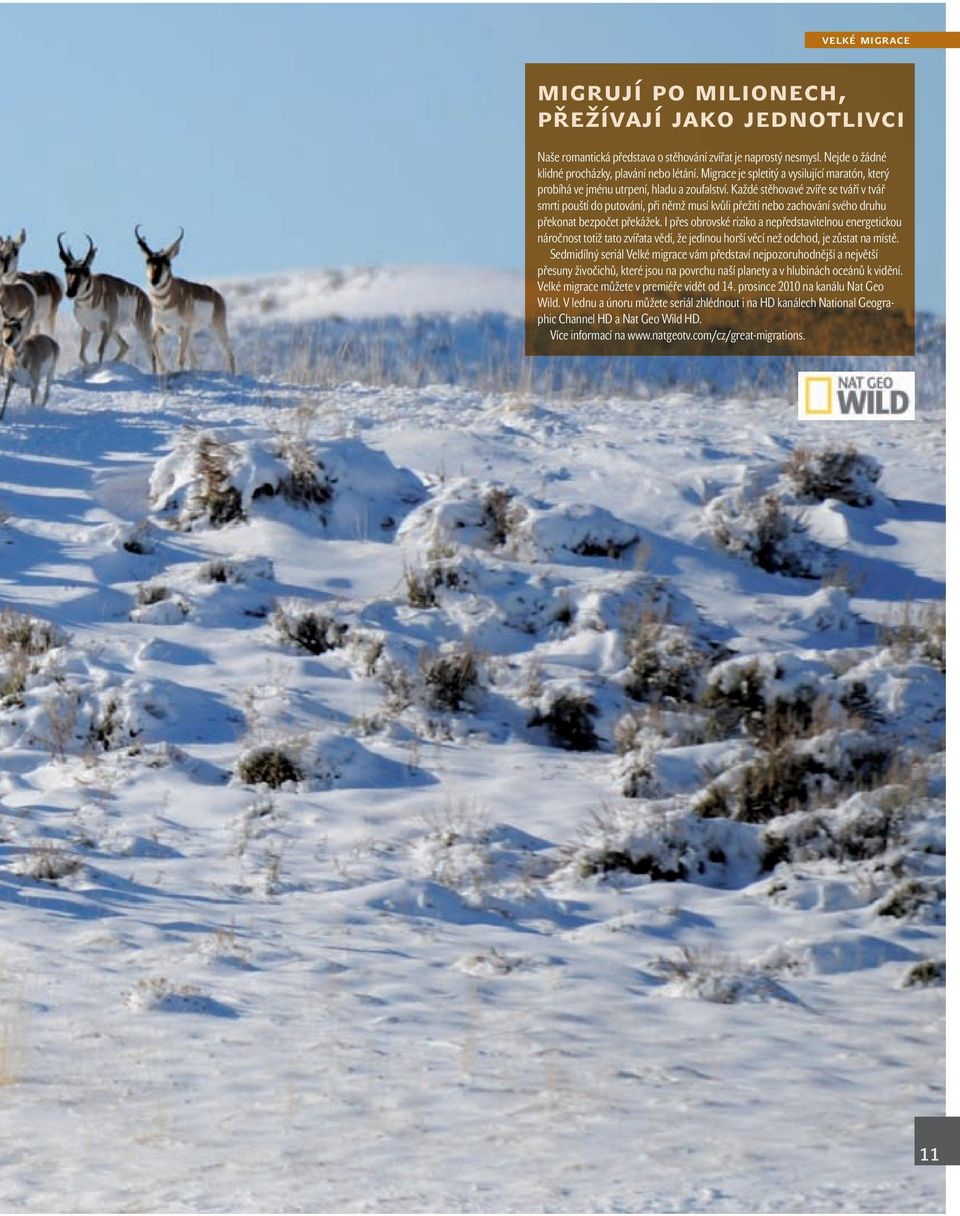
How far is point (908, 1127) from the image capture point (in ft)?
23.2

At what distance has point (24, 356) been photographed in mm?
18609

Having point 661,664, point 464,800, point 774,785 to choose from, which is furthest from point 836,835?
point 661,664

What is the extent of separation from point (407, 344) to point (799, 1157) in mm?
29198

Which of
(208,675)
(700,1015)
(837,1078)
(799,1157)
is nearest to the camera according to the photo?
(799,1157)

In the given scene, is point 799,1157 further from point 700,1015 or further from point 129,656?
point 129,656

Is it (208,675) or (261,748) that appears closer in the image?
(261,748)

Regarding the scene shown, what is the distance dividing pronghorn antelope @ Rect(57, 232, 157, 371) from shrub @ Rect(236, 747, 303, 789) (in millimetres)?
10236

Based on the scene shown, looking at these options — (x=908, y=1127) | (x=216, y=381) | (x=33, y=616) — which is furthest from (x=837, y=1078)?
(x=216, y=381)

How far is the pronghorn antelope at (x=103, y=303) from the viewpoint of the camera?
2089 cm

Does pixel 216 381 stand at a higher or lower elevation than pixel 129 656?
higher

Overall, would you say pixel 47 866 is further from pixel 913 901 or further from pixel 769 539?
pixel 769 539

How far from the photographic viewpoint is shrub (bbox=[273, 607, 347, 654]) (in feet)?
44.8

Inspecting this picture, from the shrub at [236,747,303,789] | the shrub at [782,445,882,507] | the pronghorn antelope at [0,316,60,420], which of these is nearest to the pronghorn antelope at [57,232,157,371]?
the pronghorn antelope at [0,316,60,420]

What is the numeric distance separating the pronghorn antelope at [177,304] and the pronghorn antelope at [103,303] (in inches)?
11.5
